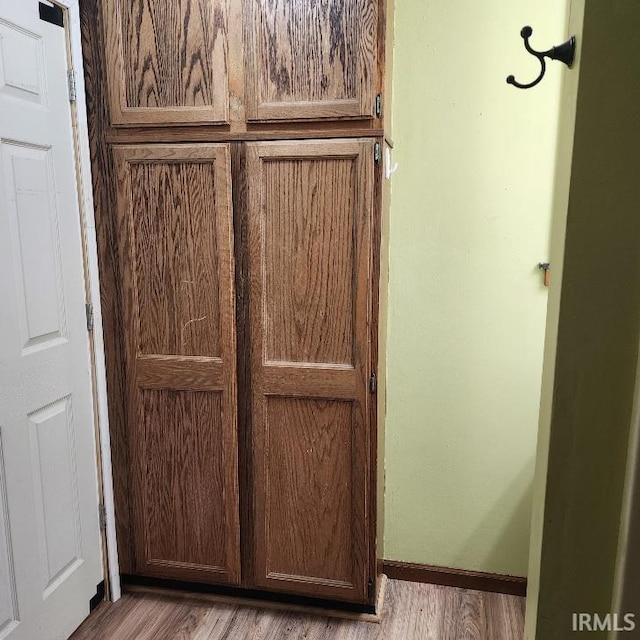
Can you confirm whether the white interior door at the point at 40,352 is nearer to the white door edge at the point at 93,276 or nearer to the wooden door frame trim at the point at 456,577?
the white door edge at the point at 93,276

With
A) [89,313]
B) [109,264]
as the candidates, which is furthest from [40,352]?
[109,264]

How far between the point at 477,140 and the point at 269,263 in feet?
2.77

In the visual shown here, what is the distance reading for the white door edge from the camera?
1.78 m

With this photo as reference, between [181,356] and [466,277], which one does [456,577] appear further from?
[181,356]

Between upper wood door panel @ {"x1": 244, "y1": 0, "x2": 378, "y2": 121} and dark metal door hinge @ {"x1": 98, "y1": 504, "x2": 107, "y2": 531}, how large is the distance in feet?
4.79

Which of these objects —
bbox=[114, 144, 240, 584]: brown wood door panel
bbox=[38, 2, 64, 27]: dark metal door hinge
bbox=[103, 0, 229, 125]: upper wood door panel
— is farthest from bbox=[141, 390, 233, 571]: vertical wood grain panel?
bbox=[38, 2, 64, 27]: dark metal door hinge

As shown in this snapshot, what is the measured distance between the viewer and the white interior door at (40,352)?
1.54m

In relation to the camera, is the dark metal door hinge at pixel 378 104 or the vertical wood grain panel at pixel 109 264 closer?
the dark metal door hinge at pixel 378 104

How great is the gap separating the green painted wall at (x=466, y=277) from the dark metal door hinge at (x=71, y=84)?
108 centimetres

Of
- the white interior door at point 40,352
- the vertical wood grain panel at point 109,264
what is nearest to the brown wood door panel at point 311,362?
the vertical wood grain panel at point 109,264

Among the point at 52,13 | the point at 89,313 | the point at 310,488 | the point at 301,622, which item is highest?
the point at 52,13

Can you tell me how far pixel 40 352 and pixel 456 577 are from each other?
172 centimetres

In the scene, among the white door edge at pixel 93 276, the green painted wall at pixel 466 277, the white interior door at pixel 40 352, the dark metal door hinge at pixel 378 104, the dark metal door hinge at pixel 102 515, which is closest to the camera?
the white interior door at pixel 40 352

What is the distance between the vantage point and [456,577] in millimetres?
2156
